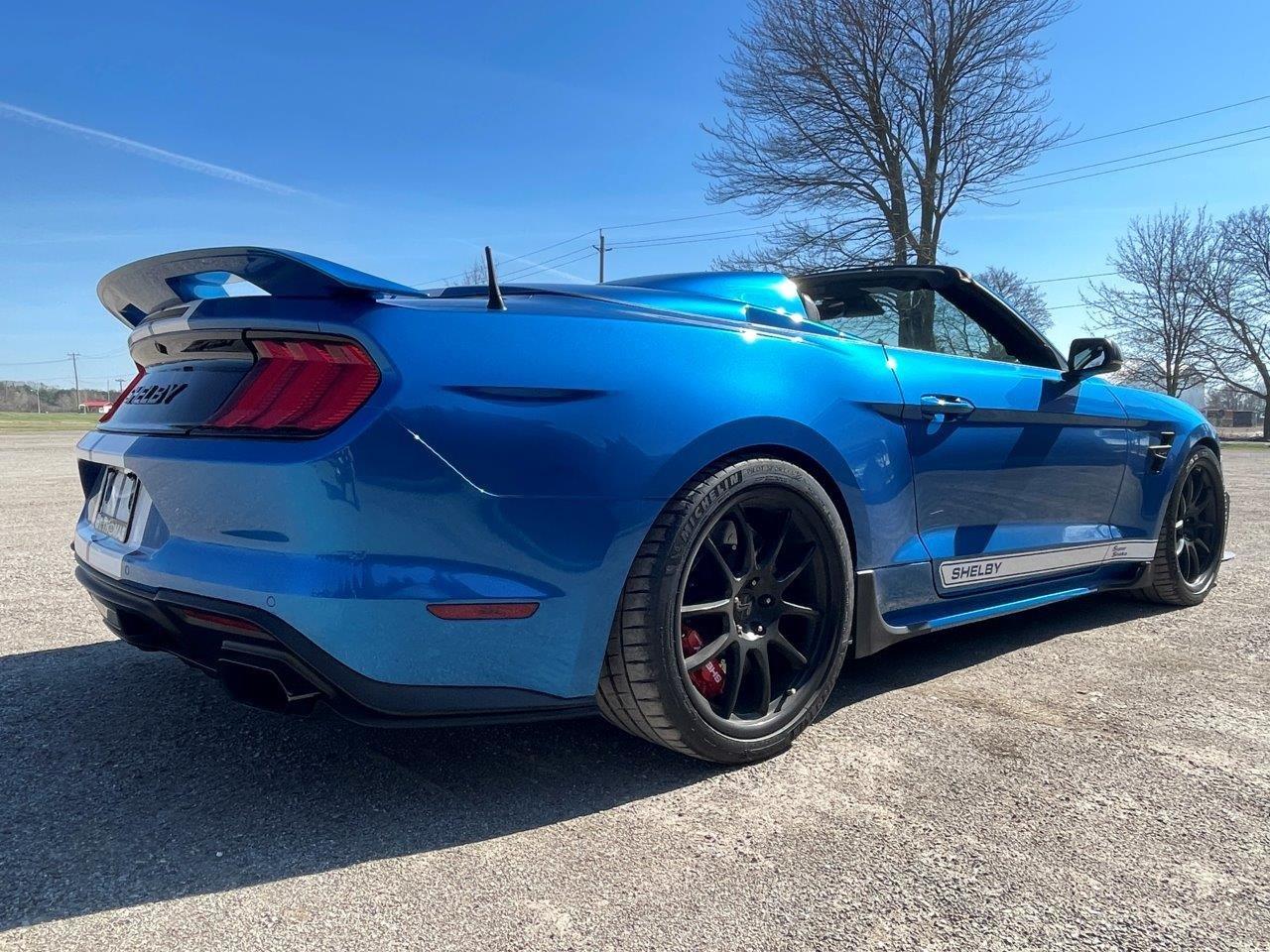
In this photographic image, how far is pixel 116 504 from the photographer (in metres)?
2.31

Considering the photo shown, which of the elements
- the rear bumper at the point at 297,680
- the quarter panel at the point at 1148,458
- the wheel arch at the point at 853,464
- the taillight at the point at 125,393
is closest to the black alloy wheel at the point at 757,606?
the wheel arch at the point at 853,464

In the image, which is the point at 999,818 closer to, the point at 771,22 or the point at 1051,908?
the point at 1051,908

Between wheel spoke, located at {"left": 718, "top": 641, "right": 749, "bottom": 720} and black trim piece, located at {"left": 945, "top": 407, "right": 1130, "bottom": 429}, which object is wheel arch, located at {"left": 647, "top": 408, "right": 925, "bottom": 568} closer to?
black trim piece, located at {"left": 945, "top": 407, "right": 1130, "bottom": 429}

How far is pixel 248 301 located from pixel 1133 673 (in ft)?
10.2

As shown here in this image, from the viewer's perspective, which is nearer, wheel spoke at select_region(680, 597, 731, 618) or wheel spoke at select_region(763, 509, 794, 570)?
wheel spoke at select_region(680, 597, 731, 618)

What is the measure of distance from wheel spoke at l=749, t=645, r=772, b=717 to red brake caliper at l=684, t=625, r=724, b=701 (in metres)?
0.10

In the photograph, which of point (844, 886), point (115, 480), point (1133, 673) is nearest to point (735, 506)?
point (844, 886)

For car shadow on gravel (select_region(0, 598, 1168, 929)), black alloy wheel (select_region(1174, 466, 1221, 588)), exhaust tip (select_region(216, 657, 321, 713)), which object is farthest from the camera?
black alloy wheel (select_region(1174, 466, 1221, 588))

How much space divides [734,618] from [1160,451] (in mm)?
2672

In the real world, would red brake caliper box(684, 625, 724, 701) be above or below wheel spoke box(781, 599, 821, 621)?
below

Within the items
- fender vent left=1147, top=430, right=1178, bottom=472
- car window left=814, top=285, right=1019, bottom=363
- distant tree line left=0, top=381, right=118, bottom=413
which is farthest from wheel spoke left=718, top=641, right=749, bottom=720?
distant tree line left=0, top=381, right=118, bottom=413

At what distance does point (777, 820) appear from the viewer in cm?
202

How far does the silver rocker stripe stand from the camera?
2.93 meters

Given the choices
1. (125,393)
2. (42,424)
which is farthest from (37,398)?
(125,393)
